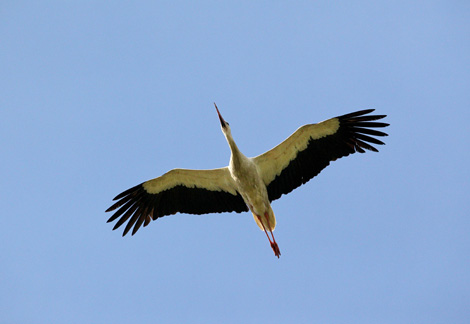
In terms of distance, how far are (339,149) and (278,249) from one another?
220 centimetres

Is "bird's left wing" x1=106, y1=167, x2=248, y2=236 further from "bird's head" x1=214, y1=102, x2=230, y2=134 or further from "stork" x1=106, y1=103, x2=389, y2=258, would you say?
"bird's head" x1=214, y1=102, x2=230, y2=134

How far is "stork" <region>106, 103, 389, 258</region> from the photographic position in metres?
13.8

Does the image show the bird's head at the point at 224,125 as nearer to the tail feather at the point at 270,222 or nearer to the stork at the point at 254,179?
the stork at the point at 254,179

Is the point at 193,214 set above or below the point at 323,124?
below

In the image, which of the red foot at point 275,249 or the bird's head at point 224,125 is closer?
the bird's head at point 224,125

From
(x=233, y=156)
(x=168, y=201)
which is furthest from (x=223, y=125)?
(x=168, y=201)

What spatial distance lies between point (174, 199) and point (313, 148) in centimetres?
278

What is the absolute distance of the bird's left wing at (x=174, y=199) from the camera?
47.0ft

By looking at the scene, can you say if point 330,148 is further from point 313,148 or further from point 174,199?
point 174,199

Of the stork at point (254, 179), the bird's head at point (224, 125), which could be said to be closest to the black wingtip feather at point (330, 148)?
the stork at point (254, 179)

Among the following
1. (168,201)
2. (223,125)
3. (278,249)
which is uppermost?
(223,125)

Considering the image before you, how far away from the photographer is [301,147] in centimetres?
1398

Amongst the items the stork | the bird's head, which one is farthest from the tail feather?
the bird's head

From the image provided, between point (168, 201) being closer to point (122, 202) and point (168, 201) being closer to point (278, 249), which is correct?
point (122, 202)
